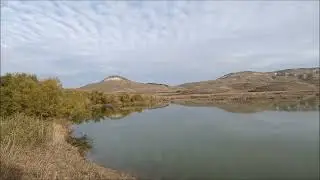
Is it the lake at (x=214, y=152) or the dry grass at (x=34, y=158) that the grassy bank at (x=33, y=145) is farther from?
the lake at (x=214, y=152)

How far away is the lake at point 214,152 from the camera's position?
68.4ft

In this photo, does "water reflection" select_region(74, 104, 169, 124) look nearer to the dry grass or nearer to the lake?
the lake

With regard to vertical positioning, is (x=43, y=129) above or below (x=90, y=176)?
above

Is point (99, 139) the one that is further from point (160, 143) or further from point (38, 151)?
point (38, 151)

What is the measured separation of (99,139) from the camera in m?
35.1

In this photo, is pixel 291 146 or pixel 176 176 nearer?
pixel 176 176

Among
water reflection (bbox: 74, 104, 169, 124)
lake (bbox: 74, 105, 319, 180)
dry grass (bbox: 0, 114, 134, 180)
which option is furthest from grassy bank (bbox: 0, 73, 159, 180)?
water reflection (bbox: 74, 104, 169, 124)

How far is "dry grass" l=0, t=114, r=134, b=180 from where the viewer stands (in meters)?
12.5

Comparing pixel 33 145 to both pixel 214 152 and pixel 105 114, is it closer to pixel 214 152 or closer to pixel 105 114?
pixel 214 152

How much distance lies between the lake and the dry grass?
381 cm

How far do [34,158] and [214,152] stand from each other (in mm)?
14315

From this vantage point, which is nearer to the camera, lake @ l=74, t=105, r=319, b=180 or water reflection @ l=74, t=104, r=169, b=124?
lake @ l=74, t=105, r=319, b=180

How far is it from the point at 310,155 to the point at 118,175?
12637 mm

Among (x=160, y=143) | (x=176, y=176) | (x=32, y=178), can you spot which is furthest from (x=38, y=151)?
(x=160, y=143)
